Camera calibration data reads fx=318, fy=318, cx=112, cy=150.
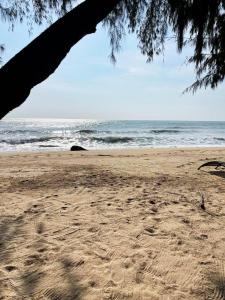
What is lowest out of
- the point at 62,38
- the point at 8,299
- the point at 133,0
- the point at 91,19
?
the point at 8,299

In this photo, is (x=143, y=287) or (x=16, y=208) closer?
(x=143, y=287)

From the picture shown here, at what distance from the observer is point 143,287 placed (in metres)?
2.77

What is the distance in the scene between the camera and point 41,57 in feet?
4.75

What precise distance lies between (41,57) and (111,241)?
2.75m

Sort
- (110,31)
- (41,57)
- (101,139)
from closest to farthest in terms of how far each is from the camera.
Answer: (41,57)
(110,31)
(101,139)

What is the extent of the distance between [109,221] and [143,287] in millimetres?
1694

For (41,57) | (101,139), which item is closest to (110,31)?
(41,57)

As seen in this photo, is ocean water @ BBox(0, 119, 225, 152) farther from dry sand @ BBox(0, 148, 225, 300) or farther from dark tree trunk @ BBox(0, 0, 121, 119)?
dark tree trunk @ BBox(0, 0, 121, 119)

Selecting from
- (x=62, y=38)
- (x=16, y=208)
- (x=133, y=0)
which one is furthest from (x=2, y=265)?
(x=133, y=0)

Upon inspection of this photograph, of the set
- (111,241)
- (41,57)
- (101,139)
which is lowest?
(101,139)

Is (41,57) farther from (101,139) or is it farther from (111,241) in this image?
(101,139)

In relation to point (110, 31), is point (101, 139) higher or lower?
lower

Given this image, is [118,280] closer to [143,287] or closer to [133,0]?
[143,287]

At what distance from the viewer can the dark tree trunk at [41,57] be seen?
135 cm
